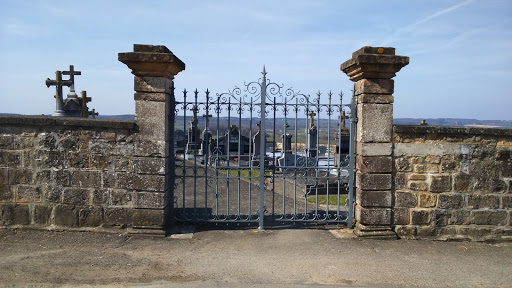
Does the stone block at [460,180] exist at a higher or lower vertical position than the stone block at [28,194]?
higher

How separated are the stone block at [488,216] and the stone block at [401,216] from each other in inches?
36.3

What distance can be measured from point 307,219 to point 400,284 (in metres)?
2.03

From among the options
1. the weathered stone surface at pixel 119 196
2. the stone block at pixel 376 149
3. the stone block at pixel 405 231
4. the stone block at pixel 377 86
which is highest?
the stone block at pixel 377 86

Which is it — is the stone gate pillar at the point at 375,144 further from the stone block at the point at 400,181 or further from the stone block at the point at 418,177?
the stone block at the point at 418,177

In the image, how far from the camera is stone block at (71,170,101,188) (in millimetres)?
5398

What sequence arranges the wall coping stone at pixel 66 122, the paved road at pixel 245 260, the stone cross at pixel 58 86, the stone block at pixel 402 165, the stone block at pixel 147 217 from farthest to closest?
1. the stone cross at pixel 58 86
2. the stone block at pixel 402 165
3. the stone block at pixel 147 217
4. the wall coping stone at pixel 66 122
5. the paved road at pixel 245 260

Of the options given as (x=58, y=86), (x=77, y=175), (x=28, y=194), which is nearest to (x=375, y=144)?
(x=77, y=175)

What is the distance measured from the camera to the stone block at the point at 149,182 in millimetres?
5383

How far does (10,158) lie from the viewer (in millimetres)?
5395

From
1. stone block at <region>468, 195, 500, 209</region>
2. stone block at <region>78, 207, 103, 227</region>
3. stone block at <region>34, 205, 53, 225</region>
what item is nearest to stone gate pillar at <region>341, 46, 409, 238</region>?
stone block at <region>468, 195, 500, 209</region>

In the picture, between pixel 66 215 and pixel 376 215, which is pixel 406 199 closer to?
pixel 376 215

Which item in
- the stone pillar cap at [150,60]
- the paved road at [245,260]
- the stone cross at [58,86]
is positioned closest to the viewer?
the paved road at [245,260]

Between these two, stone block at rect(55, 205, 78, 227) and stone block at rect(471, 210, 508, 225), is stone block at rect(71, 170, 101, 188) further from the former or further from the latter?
stone block at rect(471, 210, 508, 225)

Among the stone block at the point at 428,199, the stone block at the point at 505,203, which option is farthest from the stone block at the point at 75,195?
the stone block at the point at 505,203
